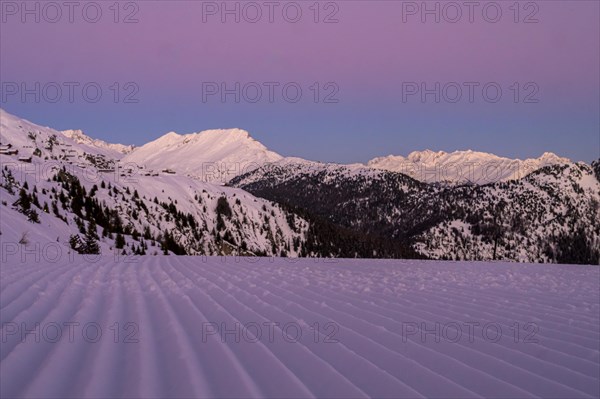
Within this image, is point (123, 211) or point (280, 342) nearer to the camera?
point (280, 342)

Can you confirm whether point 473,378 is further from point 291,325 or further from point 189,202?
point 189,202

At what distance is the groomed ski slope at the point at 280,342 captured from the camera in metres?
3.01

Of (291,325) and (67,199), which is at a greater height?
(67,199)

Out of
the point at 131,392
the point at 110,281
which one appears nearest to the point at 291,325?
the point at 131,392

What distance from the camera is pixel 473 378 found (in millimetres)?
3373

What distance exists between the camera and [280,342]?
414cm

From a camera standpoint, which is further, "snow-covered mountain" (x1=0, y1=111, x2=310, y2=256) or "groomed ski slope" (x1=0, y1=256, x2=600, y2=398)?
"snow-covered mountain" (x1=0, y1=111, x2=310, y2=256)

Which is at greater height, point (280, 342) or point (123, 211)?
point (123, 211)

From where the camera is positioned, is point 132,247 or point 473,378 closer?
point 473,378

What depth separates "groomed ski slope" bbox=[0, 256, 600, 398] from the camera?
3014 millimetres

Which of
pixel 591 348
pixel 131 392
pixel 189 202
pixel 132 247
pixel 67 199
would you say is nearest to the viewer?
pixel 131 392

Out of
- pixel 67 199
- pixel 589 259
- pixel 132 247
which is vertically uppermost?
pixel 67 199

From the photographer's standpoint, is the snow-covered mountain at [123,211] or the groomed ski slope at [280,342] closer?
the groomed ski slope at [280,342]

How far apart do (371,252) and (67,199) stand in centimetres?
9527
